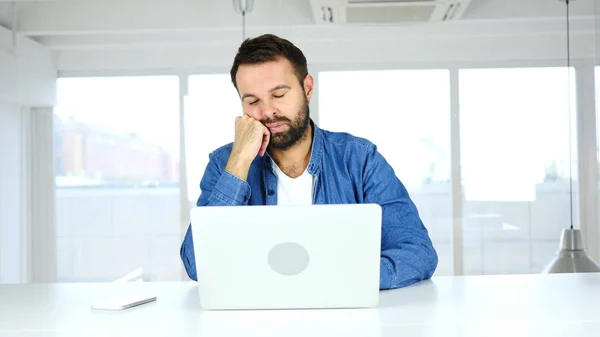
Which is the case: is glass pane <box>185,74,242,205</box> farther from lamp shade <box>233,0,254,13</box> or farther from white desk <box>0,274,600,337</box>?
white desk <box>0,274,600,337</box>

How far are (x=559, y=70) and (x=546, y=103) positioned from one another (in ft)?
0.62

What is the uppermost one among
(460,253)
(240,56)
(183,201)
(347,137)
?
(240,56)

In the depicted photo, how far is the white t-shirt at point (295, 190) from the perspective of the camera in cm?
280

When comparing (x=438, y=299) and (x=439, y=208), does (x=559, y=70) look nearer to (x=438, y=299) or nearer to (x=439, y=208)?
(x=439, y=208)

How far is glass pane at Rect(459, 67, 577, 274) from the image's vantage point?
4.19 metres

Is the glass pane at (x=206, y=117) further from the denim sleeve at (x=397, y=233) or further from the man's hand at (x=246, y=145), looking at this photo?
the denim sleeve at (x=397, y=233)

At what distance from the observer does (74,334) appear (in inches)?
59.4

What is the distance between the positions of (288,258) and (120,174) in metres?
2.73

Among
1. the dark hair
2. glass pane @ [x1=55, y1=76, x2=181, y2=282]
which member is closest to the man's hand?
the dark hair

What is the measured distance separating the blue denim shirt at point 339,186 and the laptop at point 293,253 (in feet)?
2.03

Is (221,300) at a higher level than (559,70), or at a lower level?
lower

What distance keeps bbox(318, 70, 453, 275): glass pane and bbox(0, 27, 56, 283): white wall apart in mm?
1540

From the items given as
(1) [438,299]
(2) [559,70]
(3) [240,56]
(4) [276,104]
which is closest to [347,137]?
(4) [276,104]

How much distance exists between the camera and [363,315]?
162 centimetres
